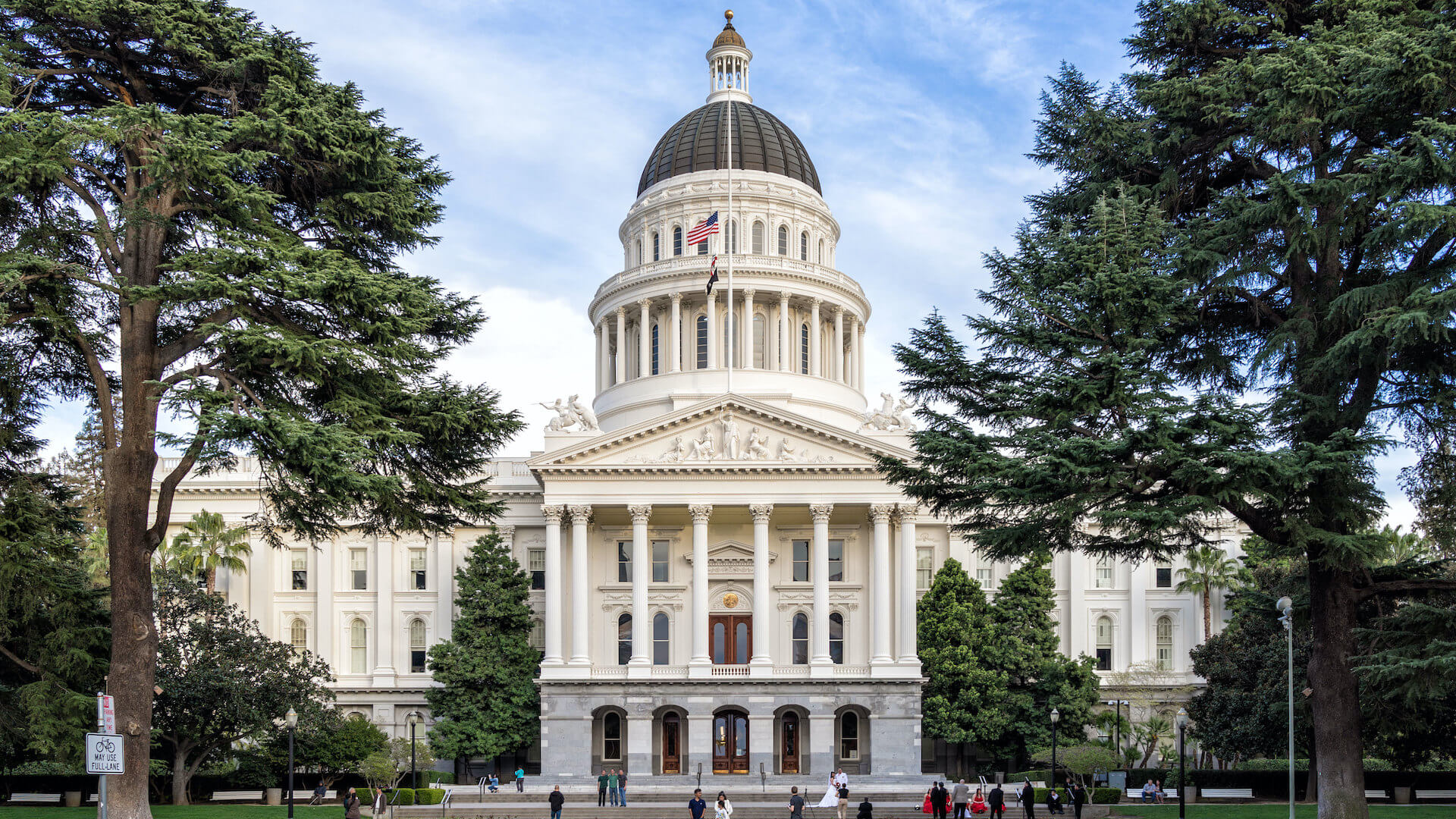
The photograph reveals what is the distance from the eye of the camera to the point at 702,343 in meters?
76.8

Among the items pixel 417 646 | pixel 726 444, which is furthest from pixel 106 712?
pixel 417 646

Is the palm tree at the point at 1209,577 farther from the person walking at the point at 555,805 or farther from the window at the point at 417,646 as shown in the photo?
the window at the point at 417,646

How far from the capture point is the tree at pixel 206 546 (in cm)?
6109

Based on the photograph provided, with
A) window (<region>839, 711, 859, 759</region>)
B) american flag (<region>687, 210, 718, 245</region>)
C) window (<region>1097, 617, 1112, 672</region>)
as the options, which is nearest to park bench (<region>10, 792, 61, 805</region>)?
window (<region>839, 711, 859, 759</region>)

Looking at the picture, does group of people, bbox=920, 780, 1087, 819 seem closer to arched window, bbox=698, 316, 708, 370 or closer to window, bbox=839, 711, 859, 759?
window, bbox=839, 711, 859, 759

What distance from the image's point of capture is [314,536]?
90.9 feet

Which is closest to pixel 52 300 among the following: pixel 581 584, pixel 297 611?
pixel 581 584

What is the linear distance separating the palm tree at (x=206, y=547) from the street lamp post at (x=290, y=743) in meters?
12.0

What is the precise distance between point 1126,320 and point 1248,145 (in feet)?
17.6

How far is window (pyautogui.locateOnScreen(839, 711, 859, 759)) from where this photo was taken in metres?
62.8

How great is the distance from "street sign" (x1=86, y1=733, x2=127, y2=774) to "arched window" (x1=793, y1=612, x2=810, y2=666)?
47347 millimetres

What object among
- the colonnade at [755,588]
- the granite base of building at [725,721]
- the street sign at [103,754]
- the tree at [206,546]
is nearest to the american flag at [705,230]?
the colonnade at [755,588]

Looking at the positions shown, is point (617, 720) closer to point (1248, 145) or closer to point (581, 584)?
point (581, 584)

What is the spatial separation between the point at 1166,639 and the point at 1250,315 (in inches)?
1767
